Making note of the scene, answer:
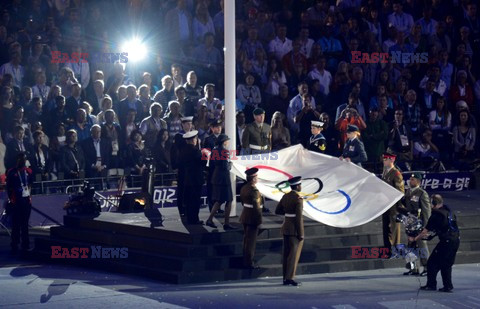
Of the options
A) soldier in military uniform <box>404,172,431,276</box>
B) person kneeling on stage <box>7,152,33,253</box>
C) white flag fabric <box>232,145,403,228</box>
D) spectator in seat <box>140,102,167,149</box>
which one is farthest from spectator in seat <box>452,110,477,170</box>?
person kneeling on stage <box>7,152,33,253</box>

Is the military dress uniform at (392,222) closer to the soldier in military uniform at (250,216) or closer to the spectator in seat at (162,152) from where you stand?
the soldier in military uniform at (250,216)

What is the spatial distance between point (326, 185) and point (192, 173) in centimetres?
288

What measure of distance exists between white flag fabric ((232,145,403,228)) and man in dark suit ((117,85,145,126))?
16.4ft

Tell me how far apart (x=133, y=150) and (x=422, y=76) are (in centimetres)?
943

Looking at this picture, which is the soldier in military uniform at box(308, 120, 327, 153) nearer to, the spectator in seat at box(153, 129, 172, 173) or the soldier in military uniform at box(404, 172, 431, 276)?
the soldier in military uniform at box(404, 172, 431, 276)

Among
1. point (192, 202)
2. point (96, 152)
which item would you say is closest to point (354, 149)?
point (192, 202)

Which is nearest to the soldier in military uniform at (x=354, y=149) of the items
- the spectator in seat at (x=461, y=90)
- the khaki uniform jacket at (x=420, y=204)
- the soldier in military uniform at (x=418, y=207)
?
the soldier in military uniform at (x=418, y=207)

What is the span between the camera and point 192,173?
22.4m

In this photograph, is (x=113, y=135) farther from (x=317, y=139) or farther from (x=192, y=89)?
(x=317, y=139)

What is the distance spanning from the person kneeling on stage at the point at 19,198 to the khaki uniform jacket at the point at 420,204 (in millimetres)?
7666

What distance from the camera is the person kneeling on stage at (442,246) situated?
66.2 feet

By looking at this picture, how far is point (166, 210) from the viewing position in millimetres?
24828

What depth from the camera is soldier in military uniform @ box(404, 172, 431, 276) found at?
21984 millimetres
